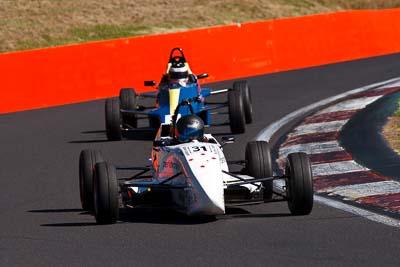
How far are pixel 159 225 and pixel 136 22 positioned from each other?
93.7ft

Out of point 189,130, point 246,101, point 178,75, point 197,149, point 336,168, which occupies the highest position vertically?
point 178,75

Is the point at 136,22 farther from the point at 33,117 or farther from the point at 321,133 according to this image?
the point at 321,133

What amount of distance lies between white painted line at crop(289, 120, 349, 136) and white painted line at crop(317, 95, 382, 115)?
1.73 metres

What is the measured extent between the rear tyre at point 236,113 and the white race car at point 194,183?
6.27m

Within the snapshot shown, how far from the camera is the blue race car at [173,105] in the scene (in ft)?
61.8

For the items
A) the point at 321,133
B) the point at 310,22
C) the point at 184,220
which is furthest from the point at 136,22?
the point at 184,220

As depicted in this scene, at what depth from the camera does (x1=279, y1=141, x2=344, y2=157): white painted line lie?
15.7 meters

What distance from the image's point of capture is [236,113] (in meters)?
18.7

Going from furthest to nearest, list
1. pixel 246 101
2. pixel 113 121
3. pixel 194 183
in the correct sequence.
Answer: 1. pixel 246 101
2. pixel 113 121
3. pixel 194 183

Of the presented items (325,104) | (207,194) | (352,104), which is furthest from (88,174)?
(325,104)

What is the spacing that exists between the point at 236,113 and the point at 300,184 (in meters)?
7.76

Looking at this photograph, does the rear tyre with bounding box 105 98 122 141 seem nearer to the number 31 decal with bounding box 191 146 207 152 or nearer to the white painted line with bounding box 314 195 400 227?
the white painted line with bounding box 314 195 400 227

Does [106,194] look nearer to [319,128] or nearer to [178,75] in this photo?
[319,128]

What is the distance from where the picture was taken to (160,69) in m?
27.0
